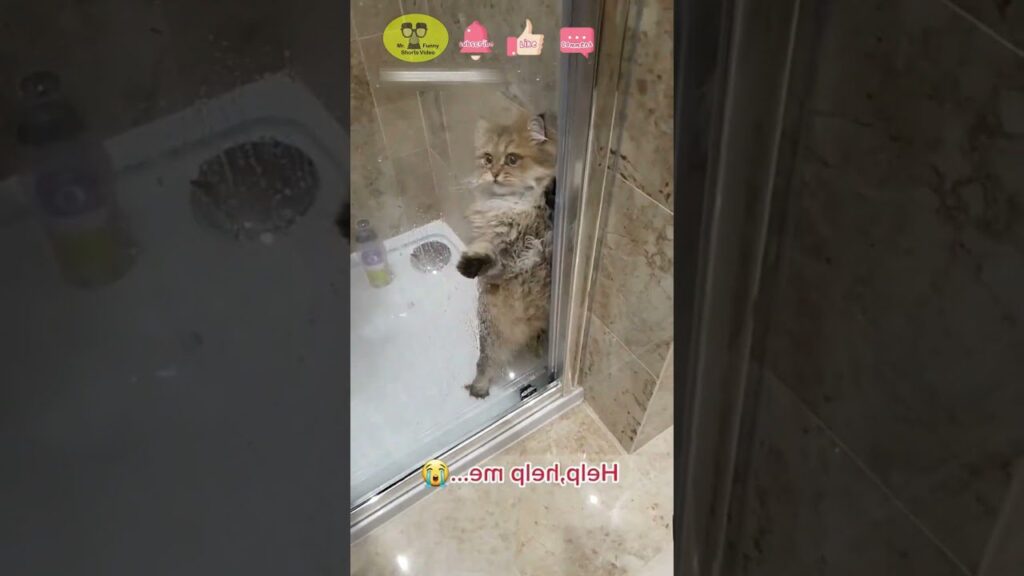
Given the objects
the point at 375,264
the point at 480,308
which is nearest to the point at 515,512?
the point at 480,308

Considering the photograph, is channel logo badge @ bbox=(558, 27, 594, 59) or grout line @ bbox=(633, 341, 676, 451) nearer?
channel logo badge @ bbox=(558, 27, 594, 59)

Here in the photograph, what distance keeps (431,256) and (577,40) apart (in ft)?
2.23

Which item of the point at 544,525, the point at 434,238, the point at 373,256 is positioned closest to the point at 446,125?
the point at 434,238

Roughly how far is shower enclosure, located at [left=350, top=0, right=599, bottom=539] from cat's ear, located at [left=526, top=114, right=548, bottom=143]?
18 mm

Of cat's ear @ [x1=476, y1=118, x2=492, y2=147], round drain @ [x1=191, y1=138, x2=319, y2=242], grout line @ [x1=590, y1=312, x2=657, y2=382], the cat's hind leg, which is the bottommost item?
the cat's hind leg

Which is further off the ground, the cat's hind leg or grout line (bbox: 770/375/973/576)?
grout line (bbox: 770/375/973/576)

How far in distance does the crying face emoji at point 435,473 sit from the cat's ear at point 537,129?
31.5 inches

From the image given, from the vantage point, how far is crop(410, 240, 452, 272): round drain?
64.4 inches

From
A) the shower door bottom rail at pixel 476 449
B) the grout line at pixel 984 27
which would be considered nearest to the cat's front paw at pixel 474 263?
the shower door bottom rail at pixel 476 449

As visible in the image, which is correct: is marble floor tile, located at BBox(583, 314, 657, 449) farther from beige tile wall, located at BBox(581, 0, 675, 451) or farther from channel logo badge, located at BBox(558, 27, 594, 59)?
channel logo badge, located at BBox(558, 27, 594, 59)

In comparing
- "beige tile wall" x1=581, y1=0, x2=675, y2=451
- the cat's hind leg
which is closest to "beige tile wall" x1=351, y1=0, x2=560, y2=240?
"beige tile wall" x1=581, y1=0, x2=675, y2=451

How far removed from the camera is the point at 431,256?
166 cm

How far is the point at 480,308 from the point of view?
1624 millimetres

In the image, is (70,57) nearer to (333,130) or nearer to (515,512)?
(333,130)
